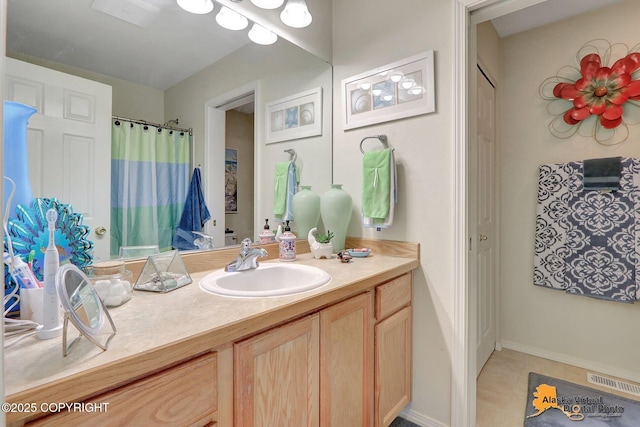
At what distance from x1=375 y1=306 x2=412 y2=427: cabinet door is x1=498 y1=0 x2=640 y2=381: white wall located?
139 centimetres

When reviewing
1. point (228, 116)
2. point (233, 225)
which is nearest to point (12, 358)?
point (233, 225)

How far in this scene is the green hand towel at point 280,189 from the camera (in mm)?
1774

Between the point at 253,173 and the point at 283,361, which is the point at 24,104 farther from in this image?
the point at 283,361

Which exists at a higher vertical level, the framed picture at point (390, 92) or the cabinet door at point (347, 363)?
the framed picture at point (390, 92)

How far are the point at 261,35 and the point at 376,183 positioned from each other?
3.16 feet

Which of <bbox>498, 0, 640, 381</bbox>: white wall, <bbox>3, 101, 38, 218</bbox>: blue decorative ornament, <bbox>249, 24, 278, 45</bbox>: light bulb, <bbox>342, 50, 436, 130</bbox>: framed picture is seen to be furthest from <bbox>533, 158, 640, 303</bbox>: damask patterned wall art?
<bbox>3, 101, 38, 218</bbox>: blue decorative ornament

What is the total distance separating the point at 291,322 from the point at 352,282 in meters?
0.30

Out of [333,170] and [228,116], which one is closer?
[228,116]

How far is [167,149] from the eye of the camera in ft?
4.22

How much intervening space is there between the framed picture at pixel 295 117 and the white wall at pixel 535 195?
5.12ft

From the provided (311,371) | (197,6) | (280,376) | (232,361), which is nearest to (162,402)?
(232,361)

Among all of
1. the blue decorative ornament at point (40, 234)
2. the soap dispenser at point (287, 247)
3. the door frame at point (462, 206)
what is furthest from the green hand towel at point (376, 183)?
the blue decorative ornament at point (40, 234)
